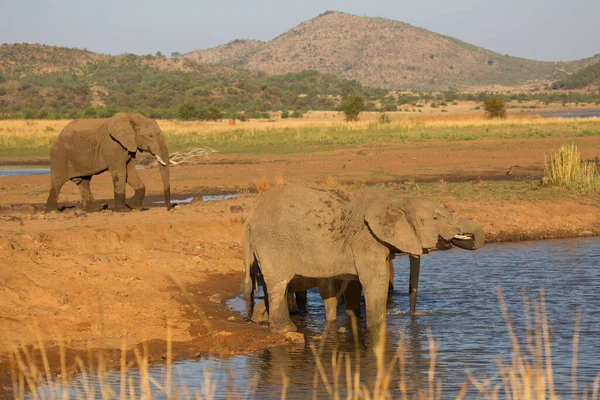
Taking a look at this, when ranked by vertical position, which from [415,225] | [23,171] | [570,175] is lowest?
[23,171]

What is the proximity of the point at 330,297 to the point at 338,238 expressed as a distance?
1.07m

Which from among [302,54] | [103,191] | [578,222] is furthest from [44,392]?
[302,54]

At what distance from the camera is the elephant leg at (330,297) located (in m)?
11.3

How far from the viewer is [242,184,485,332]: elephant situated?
34.6 feet

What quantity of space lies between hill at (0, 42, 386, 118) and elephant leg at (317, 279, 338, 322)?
52667 millimetres

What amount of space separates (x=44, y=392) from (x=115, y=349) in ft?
4.72

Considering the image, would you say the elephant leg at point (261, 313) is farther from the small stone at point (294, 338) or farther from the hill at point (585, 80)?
the hill at point (585, 80)

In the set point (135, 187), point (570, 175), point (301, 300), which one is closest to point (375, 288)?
point (301, 300)

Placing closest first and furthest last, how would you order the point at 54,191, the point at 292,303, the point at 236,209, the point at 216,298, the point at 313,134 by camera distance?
the point at 292,303, the point at 216,298, the point at 236,209, the point at 54,191, the point at 313,134

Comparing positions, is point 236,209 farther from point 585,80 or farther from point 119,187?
point 585,80

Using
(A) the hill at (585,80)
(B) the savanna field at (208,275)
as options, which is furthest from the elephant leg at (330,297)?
(A) the hill at (585,80)

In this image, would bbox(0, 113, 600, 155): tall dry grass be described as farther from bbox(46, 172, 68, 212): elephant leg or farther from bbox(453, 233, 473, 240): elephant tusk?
bbox(453, 233, 473, 240): elephant tusk

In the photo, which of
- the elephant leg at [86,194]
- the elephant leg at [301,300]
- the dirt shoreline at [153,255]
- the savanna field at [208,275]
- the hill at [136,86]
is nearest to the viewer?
the savanna field at [208,275]

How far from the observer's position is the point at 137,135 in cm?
1911
